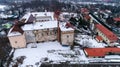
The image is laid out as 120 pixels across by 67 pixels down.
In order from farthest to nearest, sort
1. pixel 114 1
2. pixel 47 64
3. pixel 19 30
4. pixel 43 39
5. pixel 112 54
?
pixel 114 1, pixel 43 39, pixel 19 30, pixel 112 54, pixel 47 64

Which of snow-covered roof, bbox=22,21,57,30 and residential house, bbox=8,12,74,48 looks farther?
snow-covered roof, bbox=22,21,57,30

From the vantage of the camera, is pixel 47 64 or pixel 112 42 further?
pixel 112 42

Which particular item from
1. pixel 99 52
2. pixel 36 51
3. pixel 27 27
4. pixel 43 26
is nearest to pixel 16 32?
pixel 27 27

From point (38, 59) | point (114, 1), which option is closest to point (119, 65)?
point (38, 59)

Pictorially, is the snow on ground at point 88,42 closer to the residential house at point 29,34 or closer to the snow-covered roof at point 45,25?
the snow-covered roof at point 45,25

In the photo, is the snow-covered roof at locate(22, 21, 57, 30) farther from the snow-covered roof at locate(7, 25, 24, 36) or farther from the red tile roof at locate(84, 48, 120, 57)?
the red tile roof at locate(84, 48, 120, 57)

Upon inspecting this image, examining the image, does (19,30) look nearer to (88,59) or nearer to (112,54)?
(88,59)

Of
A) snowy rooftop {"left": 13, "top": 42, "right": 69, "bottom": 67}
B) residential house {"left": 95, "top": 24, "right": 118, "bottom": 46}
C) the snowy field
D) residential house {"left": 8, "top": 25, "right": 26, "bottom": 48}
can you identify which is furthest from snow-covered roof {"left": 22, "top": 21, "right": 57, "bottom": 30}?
residential house {"left": 95, "top": 24, "right": 118, "bottom": 46}
